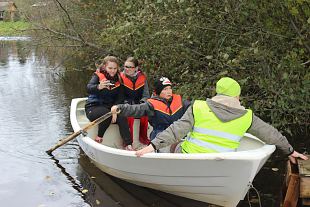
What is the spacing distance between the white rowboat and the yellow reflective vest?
169mm

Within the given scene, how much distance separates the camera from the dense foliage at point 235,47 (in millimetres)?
5980

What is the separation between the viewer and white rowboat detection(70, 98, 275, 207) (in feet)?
14.6

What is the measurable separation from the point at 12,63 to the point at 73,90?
8376 millimetres

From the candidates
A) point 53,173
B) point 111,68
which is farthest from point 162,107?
point 53,173

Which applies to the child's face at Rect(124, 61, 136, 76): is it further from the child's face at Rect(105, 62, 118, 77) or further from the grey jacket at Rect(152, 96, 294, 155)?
the grey jacket at Rect(152, 96, 294, 155)

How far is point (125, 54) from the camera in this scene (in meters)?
10.3

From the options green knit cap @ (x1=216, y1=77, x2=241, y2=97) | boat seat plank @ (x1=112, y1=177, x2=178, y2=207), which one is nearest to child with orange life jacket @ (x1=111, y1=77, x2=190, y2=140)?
boat seat plank @ (x1=112, y1=177, x2=178, y2=207)

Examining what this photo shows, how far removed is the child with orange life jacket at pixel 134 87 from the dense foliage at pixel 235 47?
746mm

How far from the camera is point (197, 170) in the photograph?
15.3 ft

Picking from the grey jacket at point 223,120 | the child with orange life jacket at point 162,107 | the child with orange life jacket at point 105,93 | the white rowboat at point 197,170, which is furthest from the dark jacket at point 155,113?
the grey jacket at point 223,120

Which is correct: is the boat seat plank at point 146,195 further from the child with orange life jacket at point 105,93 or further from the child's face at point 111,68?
the child's face at point 111,68

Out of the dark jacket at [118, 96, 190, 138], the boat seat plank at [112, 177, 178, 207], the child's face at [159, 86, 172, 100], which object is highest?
the child's face at [159, 86, 172, 100]

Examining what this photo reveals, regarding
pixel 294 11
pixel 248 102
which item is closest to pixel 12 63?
pixel 248 102

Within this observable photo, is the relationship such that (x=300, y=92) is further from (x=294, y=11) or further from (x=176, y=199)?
(x=176, y=199)
